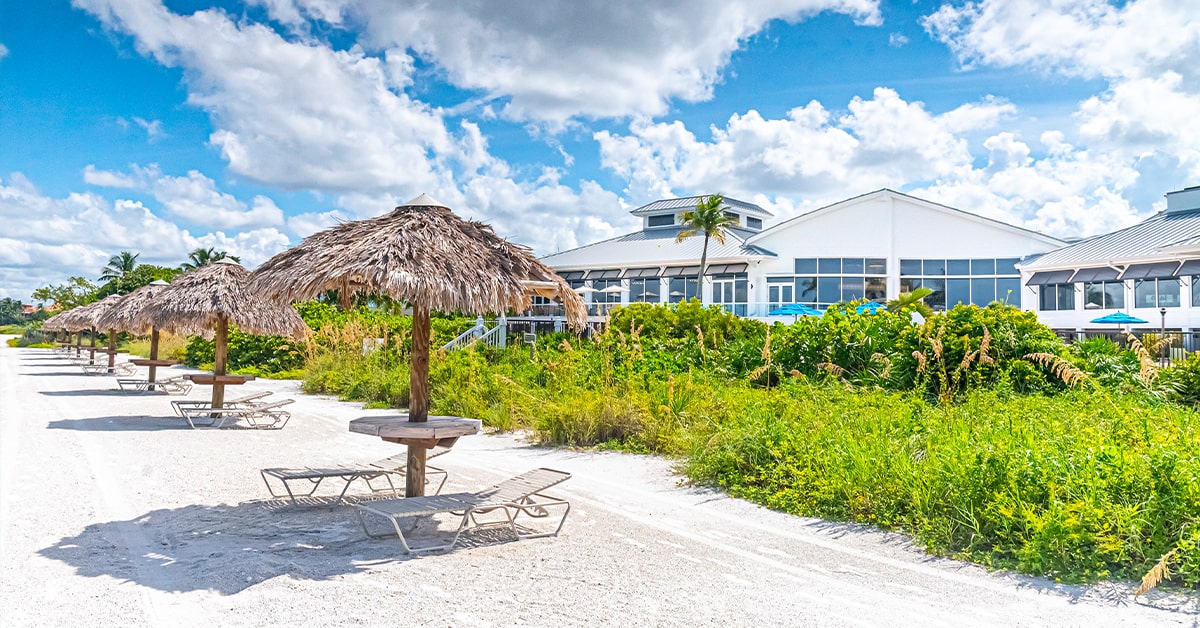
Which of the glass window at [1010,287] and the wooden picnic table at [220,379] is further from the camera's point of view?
the glass window at [1010,287]

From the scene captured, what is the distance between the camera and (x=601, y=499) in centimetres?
872

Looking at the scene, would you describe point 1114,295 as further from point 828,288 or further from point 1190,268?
point 828,288

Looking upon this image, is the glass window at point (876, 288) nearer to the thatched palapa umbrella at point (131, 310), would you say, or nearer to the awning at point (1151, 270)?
the awning at point (1151, 270)

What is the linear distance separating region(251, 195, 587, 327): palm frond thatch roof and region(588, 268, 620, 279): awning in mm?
37809

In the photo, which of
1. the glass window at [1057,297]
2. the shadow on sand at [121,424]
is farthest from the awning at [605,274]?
the shadow on sand at [121,424]

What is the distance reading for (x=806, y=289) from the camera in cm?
4212

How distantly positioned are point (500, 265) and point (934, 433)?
449cm

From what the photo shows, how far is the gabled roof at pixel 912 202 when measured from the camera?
4053 cm

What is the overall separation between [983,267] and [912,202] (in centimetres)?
449

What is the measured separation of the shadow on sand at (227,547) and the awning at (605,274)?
38.4 meters

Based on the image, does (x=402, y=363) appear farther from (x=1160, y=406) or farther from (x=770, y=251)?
(x=770, y=251)

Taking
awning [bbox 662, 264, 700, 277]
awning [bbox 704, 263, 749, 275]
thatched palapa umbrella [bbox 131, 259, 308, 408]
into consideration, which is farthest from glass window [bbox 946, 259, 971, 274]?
thatched palapa umbrella [bbox 131, 259, 308, 408]

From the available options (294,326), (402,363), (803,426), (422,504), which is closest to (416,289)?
(422,504)

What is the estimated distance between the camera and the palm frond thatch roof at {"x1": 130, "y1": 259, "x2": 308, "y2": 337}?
50.8ft
